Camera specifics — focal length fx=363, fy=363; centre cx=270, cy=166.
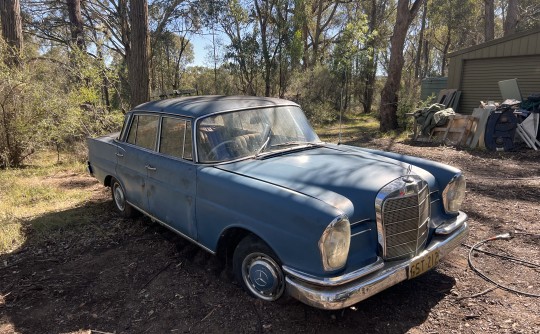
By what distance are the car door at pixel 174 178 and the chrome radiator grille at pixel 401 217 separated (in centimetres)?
171

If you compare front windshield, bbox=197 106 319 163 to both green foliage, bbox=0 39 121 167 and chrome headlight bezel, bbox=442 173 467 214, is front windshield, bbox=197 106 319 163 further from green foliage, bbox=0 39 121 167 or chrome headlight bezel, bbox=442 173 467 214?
green foliage, bbox=0 39 121 167

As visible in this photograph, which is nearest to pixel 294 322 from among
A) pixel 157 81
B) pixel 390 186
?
pixel 390 186

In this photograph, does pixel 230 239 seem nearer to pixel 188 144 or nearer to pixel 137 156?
pixel 188 144

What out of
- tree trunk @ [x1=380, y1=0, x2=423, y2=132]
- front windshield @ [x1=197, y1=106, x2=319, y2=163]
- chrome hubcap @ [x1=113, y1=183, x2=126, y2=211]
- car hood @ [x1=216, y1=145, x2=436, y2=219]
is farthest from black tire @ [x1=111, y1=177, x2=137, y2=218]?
tree trunk @ [x1=380, y1=0, x2=423, y2=132]

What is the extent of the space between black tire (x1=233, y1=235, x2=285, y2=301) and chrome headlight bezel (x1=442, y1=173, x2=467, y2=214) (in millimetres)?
1688

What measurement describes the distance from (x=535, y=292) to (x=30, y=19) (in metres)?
24.4

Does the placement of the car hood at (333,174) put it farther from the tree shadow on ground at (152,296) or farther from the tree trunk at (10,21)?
the tree trunk at (10,21)

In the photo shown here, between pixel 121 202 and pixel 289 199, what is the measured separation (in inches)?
134

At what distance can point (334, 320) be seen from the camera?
112 inches

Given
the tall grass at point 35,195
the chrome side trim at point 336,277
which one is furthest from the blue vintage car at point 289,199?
the tall grass at point 35,195

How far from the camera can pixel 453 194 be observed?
3342mm

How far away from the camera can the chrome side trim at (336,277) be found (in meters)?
2.39

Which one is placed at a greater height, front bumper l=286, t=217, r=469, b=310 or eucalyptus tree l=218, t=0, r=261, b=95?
eucalyptus tree l=218, t=0, r=261, b=95

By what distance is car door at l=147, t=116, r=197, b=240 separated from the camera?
3492mm
